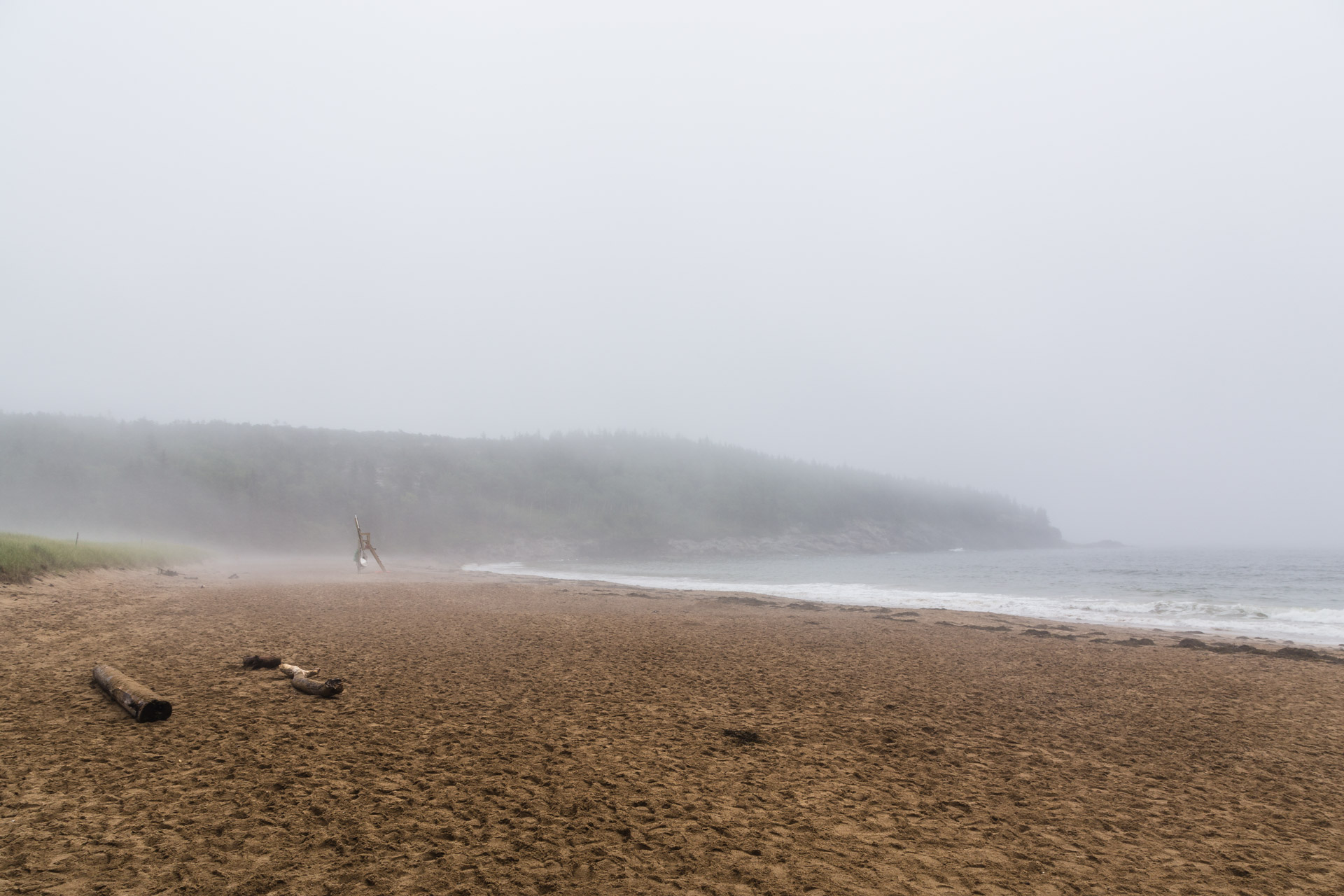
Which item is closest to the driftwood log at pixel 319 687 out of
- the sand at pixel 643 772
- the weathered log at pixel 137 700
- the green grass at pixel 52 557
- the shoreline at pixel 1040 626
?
the sand at pixel 643 772

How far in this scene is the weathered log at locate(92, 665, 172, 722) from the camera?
18.3ft

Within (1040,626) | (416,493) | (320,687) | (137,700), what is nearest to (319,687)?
(320,687)

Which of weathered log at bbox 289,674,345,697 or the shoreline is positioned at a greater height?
weathered log at bbox 289,674,345,697

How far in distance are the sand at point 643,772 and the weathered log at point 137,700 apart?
16 cm

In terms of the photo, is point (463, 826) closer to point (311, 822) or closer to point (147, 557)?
point (311, 822)

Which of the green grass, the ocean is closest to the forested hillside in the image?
the green grass

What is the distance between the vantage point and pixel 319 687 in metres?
6.79

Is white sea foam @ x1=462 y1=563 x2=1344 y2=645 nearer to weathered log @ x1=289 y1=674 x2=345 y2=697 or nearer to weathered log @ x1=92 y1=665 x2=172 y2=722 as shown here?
weathered log @ x1=289 y1=674 x2=345 y2=697

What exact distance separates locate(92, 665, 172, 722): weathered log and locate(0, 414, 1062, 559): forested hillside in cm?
5454

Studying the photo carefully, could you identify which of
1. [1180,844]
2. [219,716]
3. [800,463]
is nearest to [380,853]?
[219,716]

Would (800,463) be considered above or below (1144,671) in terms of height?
above

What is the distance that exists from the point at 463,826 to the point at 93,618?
34.1 feet

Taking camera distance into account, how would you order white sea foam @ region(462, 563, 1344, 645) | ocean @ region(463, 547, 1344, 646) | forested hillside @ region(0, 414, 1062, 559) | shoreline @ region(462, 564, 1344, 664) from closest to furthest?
1. shoreline @ region(462, 564, 1344, 664)
2. white sea foam @ region(462, 563, 1344, 645)
3. ocean @ region(463, 547, 1344, 646)
4. forested hillside @ region(0, 414, 1062, 559)

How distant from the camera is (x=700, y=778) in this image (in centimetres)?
507
